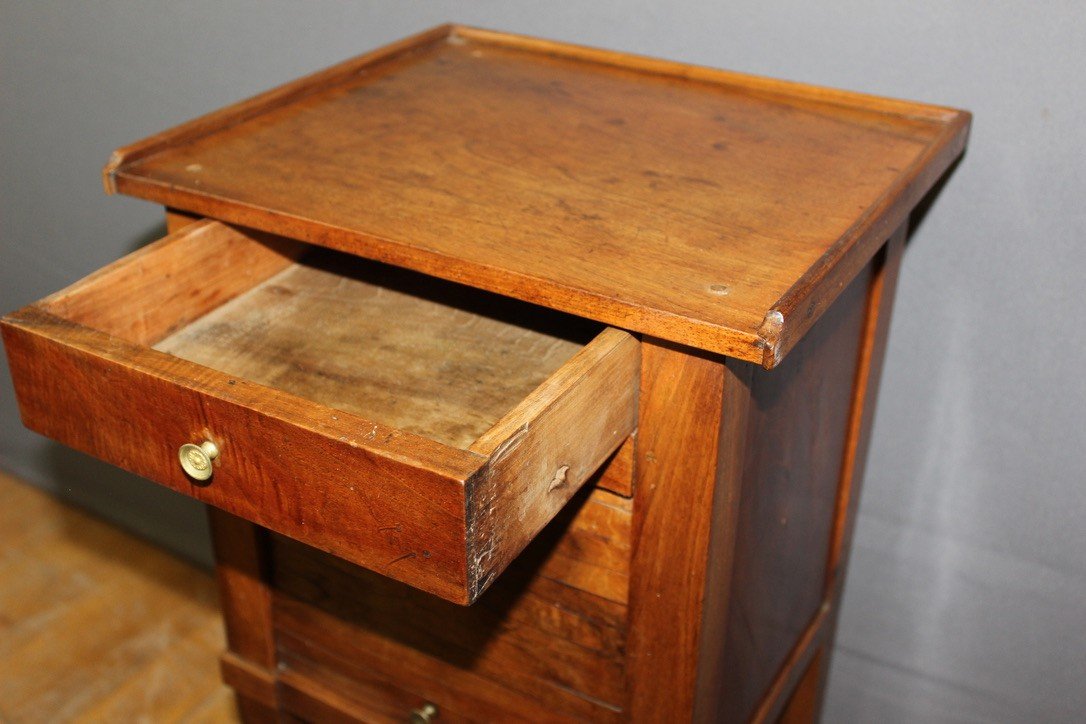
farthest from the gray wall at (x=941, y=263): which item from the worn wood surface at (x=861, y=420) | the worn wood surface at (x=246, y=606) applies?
the worn wood surface at (x=246, y=606)

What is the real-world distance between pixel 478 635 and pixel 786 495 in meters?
0.30

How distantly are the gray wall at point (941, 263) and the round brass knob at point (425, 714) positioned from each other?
54 cm

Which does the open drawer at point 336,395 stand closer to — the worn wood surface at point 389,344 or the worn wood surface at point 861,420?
the worn wood surface at point 389,344

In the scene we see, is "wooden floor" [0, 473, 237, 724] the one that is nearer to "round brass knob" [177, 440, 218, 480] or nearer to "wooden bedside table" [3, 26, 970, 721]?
"wooden bedside table" [3, 26, 970, 721]

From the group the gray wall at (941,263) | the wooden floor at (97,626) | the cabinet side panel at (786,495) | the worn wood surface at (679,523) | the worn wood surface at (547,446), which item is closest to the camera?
the worn wood surface at (547,446)

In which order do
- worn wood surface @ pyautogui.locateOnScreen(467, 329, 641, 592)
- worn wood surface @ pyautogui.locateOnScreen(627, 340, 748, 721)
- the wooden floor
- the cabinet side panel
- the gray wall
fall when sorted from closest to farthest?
worn wood surface @ pyautogui.locateOnScreen(467, 329, 641, 592) < worn wood surface @ pyautogui.locateOnScreen(627, 340, 748, 721) < the cabinet side panel < the gray wall < the wooden floor

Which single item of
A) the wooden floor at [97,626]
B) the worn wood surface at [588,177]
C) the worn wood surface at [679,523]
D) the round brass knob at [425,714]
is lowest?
the wooden floor at [97,626]

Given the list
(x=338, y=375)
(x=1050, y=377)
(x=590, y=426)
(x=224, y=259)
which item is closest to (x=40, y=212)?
(x=224, y=259)

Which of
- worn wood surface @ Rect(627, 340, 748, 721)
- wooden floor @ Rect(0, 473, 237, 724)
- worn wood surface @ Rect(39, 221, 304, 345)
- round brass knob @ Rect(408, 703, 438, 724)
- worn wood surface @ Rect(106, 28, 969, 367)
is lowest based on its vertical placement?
wooden floor @ Rect(0, 473, 237, 724)

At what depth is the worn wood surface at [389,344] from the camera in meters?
0.90

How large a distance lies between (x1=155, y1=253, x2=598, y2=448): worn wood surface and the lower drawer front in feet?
0.41

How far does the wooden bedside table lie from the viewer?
0.77 metres

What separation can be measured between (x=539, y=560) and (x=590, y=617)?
0.06 metres

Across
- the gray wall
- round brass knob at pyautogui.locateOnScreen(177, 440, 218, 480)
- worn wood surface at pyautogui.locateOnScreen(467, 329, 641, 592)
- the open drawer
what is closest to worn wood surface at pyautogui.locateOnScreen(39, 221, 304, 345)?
the open drawer
